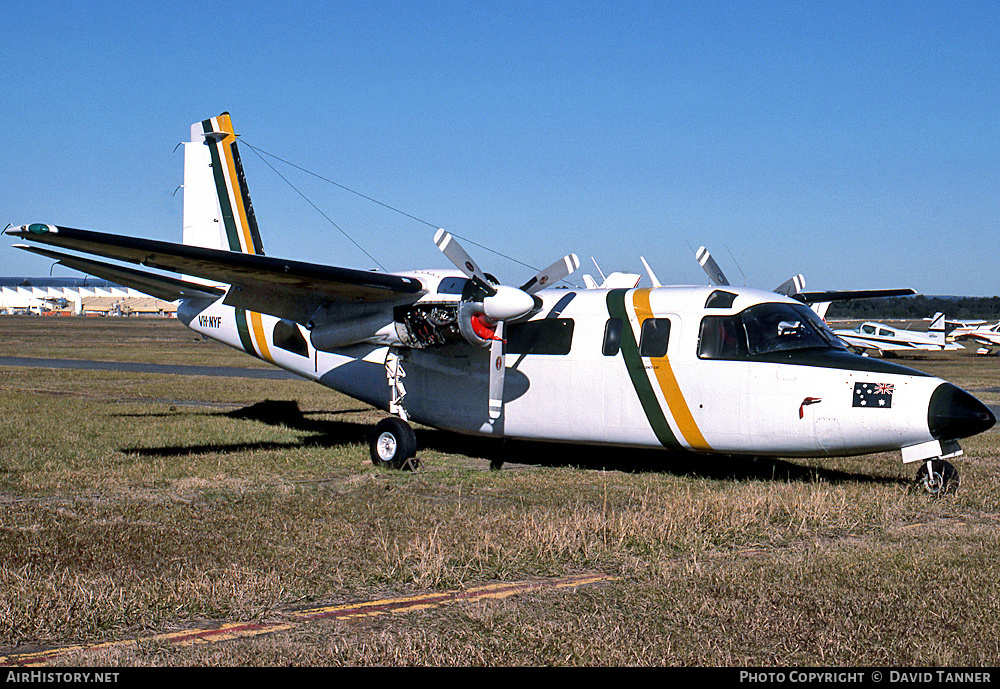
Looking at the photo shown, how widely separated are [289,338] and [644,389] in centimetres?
785

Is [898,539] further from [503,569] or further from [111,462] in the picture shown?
[111,462]

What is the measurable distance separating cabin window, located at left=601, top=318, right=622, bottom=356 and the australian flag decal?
3.50 meters

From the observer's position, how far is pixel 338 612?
7211 mm

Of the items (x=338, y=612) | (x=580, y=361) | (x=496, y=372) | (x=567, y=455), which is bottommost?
(x=338, y=612)

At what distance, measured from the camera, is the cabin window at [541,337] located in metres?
14.4

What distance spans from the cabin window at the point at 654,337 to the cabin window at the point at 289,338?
7.27m

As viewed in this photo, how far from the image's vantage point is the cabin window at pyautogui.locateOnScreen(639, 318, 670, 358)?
13.4m

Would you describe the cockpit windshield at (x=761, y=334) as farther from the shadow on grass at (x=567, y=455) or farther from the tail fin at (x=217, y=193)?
the tail fin at (x=217, y=193)

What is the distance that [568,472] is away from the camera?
47.6ft

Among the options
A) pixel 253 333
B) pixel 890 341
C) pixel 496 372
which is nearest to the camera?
pixel 496 372

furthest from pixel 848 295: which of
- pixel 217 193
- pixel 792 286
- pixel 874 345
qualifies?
pixel 874 345

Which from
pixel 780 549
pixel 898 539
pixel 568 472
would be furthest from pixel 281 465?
pixel 898 539

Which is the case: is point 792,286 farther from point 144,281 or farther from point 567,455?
point 144,281

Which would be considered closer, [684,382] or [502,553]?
[502,553]
